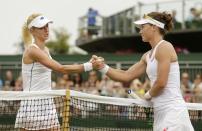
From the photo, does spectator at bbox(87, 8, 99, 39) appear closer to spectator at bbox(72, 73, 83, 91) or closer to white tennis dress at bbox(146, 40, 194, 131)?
spectator at bbox(72, 73, 83, 91)

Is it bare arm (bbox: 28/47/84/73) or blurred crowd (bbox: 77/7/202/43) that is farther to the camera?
blurred crowd (bbox: 77/7/202/43)

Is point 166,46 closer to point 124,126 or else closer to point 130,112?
point 130,112

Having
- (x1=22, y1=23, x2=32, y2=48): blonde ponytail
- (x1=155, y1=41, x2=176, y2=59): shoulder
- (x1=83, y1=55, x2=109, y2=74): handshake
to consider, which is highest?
(x1=22, y1=23, x2=32, y2=48): blonde ponytail

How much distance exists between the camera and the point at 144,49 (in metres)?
28.6

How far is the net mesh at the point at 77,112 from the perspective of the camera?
284 inches

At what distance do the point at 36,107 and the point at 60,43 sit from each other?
60.4 m

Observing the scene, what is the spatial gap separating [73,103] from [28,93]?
25.2 inches

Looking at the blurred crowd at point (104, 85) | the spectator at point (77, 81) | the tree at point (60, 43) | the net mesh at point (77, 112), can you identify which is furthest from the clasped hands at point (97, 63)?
the tree at point (60, 43)

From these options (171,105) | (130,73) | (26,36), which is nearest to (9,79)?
(26,36)

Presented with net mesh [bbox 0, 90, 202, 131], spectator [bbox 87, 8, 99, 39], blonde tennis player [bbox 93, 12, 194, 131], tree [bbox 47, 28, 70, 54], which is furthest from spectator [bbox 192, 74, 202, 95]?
tree [bbox 47, 28, 70, 54]

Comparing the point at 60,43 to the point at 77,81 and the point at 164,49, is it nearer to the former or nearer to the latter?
the point at 77,81

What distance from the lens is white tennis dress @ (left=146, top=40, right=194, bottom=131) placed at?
6.43m

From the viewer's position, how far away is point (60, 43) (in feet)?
222

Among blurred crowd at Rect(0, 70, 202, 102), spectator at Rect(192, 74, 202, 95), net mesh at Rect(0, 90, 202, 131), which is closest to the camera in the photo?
net mesh at Rect(0, 90, 202, 131)
